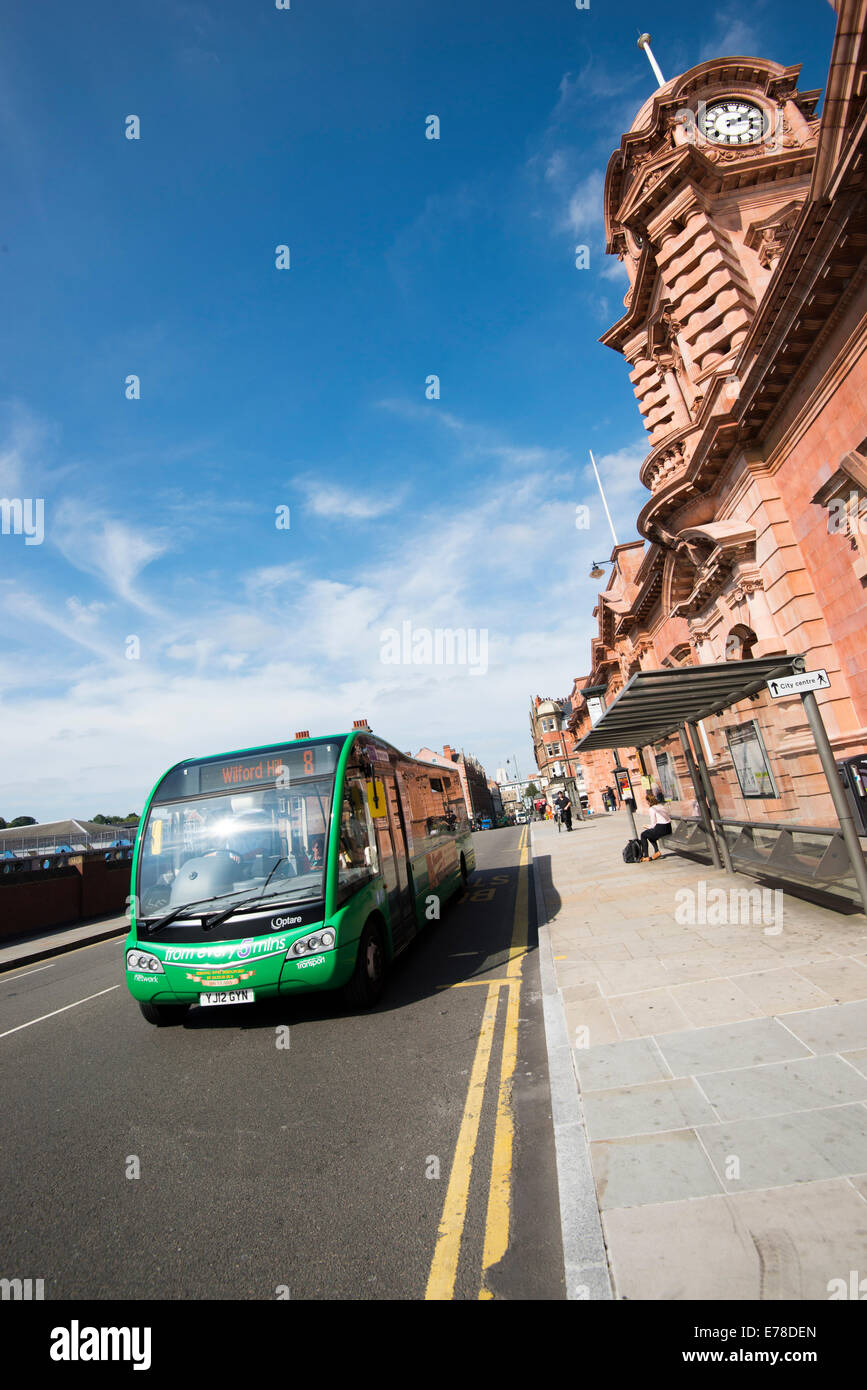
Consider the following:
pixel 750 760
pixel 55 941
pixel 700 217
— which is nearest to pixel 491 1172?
pixel 750 760

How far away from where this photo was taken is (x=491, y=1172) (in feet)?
10.9

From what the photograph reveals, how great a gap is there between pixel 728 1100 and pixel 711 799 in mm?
7423

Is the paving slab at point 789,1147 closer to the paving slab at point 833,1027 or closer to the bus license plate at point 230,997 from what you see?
the paving slab at point 833,1027

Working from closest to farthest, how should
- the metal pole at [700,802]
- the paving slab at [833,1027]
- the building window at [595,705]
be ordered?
the paving slab at [833,1027] → the metal pole at [700,802] → the building window at [595,705]

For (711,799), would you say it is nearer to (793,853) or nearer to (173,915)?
(793,853)

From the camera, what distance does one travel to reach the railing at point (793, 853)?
6516 mm

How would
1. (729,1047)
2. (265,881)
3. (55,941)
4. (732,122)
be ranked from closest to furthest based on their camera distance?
(729,1047) < (265,881) < (55,941) < (732,122)

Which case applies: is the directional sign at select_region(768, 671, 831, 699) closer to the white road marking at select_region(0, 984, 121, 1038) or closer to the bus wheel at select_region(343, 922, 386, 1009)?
the bus wheel at select_region(343, 922, 386, 1009)

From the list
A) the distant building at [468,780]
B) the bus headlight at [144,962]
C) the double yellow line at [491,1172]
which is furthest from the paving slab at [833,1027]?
the distant building at [468,780]

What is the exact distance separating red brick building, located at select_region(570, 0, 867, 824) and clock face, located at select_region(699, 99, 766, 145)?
5 centimetres

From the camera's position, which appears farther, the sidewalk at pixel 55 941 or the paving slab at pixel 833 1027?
the sidewalk at pixel 55 941

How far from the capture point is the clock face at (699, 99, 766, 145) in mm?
17859

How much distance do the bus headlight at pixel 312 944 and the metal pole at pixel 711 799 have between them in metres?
6.92
